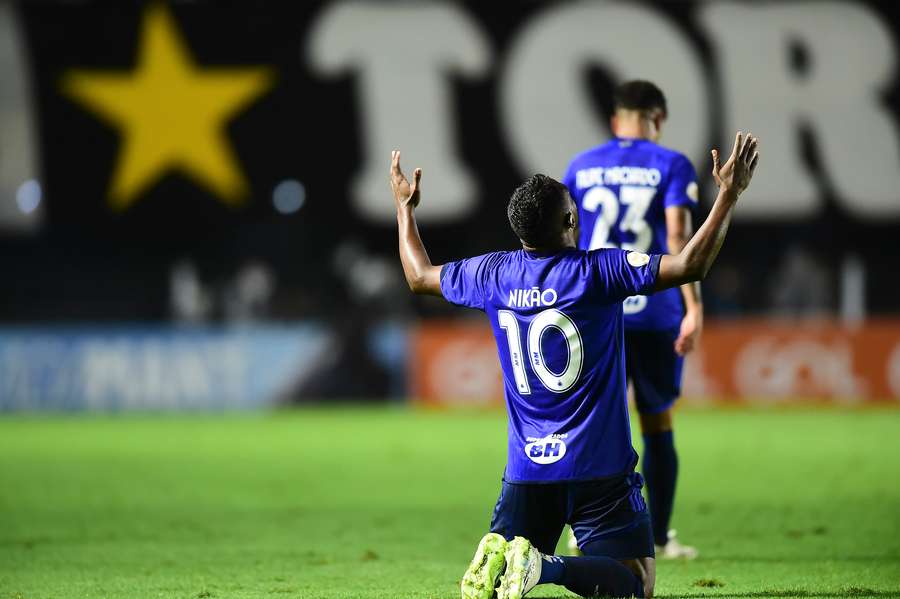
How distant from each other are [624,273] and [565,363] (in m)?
0.41

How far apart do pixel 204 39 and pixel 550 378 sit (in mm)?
17372

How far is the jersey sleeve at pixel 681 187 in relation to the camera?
6.73 meters

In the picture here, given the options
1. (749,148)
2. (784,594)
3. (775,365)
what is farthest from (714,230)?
(775,365)

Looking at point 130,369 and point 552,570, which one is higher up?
point 552,570

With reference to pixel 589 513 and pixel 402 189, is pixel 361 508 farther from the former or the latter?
pixel 589 513

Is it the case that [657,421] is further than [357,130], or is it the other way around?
[357,130]

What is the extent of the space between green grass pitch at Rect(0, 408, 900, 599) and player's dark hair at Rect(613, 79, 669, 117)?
225 centimetres

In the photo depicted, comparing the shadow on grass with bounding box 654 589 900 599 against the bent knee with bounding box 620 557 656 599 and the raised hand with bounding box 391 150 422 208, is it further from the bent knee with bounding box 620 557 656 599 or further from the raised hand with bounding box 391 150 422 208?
the raised hand with bounding box 391 150 422 208

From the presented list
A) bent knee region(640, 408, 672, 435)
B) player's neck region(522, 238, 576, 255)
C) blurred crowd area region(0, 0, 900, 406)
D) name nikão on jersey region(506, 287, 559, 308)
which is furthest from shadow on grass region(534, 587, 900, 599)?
blurred crowd area region(0, 0, 900, 406)

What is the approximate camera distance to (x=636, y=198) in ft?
22.4

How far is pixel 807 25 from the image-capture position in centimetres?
2081

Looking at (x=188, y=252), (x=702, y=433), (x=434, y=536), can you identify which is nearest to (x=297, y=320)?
(x=188, y=252)

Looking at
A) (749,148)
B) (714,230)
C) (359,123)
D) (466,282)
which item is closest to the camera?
(714,230)

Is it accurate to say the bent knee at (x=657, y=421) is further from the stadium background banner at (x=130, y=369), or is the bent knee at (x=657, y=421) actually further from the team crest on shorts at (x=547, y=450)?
the stadium background banner at (x=130, y=369)
